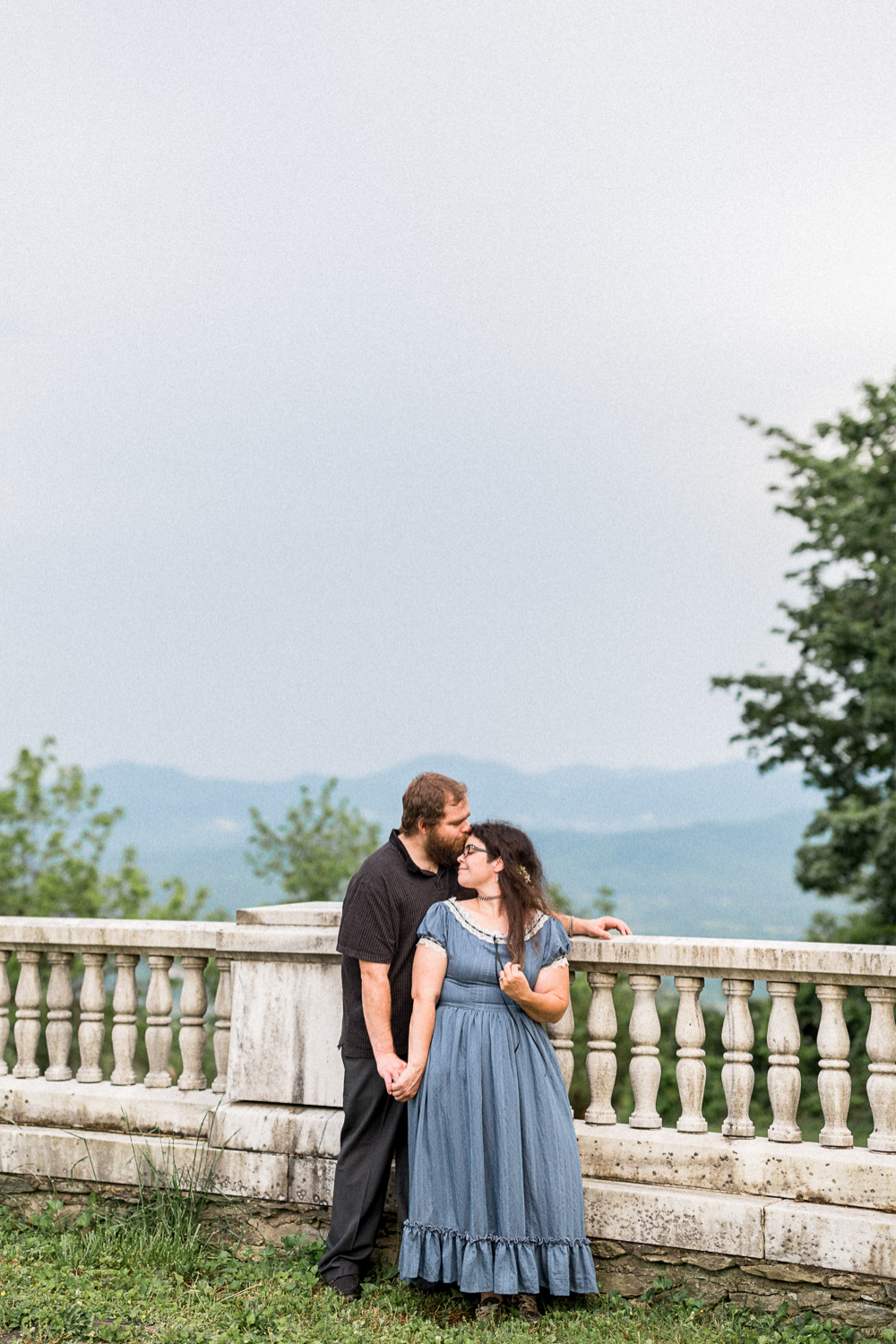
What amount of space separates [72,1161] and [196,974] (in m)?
1.02

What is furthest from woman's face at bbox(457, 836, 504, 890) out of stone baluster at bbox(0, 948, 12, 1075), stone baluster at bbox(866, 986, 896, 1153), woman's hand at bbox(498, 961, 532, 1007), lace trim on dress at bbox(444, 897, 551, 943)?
stone baluster at bbox(0, 948, 12, 1075)

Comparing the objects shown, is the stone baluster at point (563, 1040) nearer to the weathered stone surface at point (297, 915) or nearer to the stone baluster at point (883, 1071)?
the weathered stone surface at point (297, 915)

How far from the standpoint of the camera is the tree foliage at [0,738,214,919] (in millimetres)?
17938

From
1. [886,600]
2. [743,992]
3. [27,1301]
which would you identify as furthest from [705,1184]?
[886,600]

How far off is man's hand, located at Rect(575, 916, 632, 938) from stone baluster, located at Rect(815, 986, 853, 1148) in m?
0.79

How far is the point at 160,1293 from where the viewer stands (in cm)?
485

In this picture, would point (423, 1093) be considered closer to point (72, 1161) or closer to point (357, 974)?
point (357, 974)

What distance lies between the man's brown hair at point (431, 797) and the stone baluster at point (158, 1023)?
1779 millimetres

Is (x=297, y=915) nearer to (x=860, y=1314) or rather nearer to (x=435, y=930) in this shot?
(x=435, y=930)

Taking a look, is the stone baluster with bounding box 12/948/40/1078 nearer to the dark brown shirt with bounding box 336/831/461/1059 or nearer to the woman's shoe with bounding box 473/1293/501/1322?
the dark brown shirt with bounding box 336/831/461/1059

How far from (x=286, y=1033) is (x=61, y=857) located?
13822 millimetres

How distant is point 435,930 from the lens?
4754 mm

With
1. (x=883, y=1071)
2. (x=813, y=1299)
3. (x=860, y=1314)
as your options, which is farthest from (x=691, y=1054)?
(x=860, y=1314)

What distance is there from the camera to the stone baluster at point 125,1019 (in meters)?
6.00
